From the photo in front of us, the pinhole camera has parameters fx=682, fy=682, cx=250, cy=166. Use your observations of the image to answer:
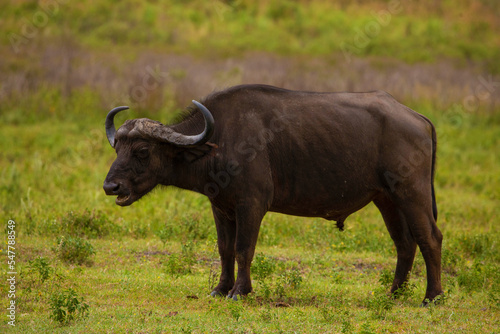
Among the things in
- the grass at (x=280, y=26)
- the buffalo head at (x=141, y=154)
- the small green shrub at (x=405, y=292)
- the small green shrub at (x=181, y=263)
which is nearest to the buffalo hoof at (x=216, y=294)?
the small green shrub at (x=181, y=263)

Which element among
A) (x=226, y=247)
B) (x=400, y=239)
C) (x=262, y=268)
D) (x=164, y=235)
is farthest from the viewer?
(x=164, y=235)

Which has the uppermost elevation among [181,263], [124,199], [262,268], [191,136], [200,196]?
[191,136]

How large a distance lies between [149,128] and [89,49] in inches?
648

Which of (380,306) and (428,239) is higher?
(428,239)

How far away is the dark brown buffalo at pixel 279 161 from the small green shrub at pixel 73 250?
A: 1.51 metres

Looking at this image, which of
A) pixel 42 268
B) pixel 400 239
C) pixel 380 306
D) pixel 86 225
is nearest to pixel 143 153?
pixel 42 268

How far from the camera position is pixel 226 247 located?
7.50 meters

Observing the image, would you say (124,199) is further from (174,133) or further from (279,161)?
(279,161)

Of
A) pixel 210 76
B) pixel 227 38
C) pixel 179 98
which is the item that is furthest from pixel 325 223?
pixel 227 38

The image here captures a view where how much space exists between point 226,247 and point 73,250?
207 cm

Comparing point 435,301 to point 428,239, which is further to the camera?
point 428,239

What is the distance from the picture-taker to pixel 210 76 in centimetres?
1931

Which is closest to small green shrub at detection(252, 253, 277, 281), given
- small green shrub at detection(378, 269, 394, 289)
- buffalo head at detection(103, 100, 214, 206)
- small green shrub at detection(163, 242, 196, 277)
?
small green shrub at detection(163, 242, 196, 277)

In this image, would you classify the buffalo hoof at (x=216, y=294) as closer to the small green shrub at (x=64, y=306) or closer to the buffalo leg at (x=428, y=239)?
the small green shrub at (x=64, y=306)
